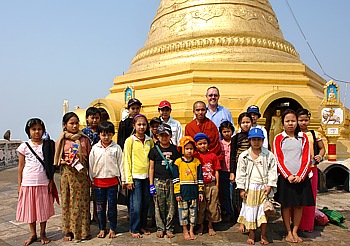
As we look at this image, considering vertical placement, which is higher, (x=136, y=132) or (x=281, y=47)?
(x=281, y=47)

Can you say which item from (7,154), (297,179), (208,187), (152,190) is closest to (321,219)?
(297,179)

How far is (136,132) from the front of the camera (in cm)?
463

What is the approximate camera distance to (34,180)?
4.32 m

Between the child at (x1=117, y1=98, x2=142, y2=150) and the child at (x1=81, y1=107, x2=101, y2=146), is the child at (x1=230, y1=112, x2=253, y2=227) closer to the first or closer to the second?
the child at (x1=117, y1=98, x2=142, y2=150)

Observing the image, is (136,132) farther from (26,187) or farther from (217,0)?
(217,0)

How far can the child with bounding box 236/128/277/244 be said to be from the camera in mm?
4160

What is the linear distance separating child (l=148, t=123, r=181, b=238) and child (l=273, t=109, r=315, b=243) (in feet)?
4.80

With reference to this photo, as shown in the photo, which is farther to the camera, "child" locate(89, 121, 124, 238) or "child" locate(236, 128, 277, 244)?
"child" locate(89, 121, 124, 238)

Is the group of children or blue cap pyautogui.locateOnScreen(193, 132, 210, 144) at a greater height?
blue cap pyautogui.locateOnScreen(193, 132, 210, 144)

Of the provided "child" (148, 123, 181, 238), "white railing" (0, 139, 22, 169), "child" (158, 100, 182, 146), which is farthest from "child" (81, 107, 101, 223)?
"white railing" (0, 139, 22, 169)

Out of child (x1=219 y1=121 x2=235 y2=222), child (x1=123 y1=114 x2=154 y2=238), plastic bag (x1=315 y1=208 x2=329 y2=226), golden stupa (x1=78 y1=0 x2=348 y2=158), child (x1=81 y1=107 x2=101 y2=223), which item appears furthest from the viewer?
golden stupa (x1=78 y1=0 x2=348 y2=158)

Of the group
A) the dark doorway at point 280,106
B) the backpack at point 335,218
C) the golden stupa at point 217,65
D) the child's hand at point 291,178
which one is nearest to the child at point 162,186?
the child's hand at point 291,178

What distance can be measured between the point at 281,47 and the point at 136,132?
33.7 ft

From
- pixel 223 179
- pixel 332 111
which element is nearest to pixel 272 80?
pixel 332 111
